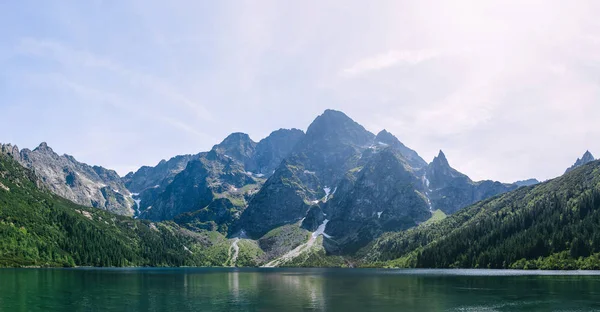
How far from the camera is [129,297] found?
3745 inches

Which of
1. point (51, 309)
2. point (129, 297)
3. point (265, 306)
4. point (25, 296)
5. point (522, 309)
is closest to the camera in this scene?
point (51, 309)

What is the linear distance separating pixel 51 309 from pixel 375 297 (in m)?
67.0

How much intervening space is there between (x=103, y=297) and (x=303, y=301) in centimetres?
4605

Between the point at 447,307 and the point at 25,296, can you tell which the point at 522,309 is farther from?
the point at 25,296

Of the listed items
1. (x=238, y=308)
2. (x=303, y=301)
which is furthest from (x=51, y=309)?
(x=303, y=301)

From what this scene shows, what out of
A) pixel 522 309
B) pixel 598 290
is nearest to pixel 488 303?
pixel 522 309

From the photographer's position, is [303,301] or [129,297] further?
[129,297]

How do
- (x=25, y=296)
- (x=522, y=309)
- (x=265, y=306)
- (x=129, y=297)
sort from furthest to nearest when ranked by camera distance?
(x=129, y=297)
(x=25, y=296)
(x=265, y=306)
(x=522, y=309)

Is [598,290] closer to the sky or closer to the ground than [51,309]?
closer to the ground

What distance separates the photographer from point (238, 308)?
77.8m

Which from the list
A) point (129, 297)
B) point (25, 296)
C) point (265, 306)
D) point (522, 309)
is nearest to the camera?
point (522, 309)

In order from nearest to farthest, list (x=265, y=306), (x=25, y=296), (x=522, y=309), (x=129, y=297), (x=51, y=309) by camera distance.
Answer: (x=51, y=309)
(x=522, y=309)
(x=265, y=306)
(x=25, y=296)
(x=129, y=297)

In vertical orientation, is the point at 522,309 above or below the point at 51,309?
below

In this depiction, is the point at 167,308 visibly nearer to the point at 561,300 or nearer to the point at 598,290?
the point at 561,300
